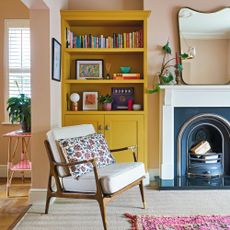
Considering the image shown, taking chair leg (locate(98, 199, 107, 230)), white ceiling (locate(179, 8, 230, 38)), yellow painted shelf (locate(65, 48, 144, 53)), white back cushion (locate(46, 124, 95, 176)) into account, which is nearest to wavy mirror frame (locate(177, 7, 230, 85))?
white ceiling (locate(179, 8, 230, 38))

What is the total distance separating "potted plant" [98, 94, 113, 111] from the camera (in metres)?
4.43

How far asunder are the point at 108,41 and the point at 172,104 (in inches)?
46.6

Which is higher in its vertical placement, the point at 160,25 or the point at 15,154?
the point at 160,25

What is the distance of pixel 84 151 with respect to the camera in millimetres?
3291

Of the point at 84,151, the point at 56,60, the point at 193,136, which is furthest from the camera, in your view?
the point at 193,136

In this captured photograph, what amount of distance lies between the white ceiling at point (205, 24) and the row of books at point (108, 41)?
25.0 inches

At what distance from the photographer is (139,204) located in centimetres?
354

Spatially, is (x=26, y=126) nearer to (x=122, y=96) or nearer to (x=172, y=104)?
(x=122, y=96)

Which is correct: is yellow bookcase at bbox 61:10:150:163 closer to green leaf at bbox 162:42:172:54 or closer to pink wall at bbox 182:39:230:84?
green leaf at bbox 162:42:172:54

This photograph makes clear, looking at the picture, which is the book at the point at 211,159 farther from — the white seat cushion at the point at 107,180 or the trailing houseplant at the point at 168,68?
the white seat cushion at the point at 107,180

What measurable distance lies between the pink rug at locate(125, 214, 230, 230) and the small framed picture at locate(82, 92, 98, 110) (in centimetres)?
177

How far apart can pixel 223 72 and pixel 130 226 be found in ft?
8.47

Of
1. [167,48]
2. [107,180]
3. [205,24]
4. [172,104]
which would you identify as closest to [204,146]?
[172,104]

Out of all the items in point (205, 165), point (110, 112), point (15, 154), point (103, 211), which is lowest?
point (103, 211)
